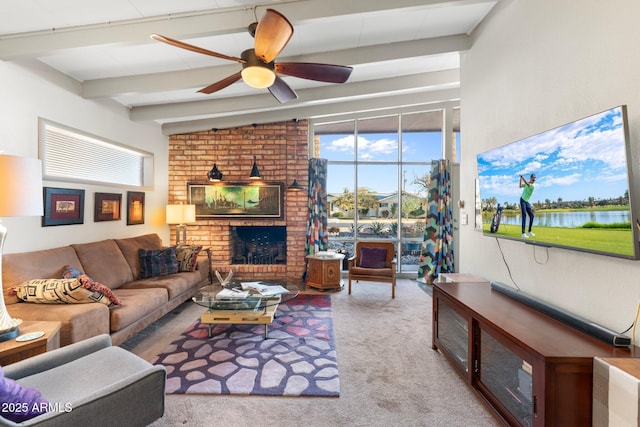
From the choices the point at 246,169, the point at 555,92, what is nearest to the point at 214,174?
the point at 246,169

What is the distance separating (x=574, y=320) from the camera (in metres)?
1.79

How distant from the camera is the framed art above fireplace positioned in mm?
5324

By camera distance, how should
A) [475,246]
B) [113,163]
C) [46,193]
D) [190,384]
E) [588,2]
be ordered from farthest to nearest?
[113,163] < [475,246] < [46,193] < [190,384] < [588,2]

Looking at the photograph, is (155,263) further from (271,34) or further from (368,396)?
(271,34)

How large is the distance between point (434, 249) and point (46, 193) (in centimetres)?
524

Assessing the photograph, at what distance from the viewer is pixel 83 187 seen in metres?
3.60

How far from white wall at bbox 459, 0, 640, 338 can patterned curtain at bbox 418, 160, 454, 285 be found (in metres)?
1.94

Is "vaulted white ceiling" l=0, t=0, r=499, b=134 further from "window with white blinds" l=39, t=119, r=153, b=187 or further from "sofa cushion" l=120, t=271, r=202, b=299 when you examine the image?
"sofa cushion" l=120, t=271, r=202, b=299

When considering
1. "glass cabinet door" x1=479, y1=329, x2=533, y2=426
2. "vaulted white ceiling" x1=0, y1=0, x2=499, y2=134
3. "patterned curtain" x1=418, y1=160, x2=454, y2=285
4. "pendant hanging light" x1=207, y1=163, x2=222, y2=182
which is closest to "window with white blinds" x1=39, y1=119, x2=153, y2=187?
"vaulted white ceiling" x1=0, y1=0, x2=499, y2=134

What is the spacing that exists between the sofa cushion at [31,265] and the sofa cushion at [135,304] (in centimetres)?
56

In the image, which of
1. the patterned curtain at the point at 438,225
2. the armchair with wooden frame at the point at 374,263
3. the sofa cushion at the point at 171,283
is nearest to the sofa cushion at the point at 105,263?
the sofa cushion at the point at 171,283

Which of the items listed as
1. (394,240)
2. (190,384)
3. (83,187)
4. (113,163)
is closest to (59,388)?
(190,384)

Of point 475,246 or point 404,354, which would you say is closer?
point 404,354

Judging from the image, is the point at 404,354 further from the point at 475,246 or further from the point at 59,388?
the point at 59,388
